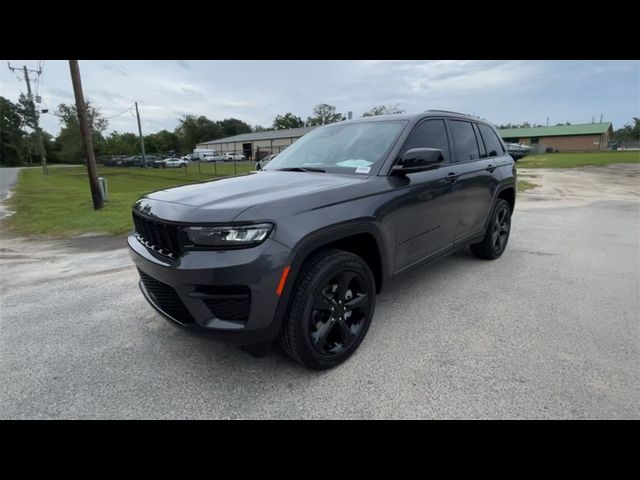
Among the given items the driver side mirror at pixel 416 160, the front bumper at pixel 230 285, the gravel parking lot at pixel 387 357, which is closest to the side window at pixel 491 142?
the gravel parking lot at pixel 387 357

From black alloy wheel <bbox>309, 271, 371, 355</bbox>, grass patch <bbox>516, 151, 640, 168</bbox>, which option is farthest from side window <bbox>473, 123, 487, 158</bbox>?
grass patch <bbox>516, 151, 640, 168</bbox>

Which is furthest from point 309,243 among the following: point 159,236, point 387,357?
point 387,357

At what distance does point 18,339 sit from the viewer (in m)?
3.06

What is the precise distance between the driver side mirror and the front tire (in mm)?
873

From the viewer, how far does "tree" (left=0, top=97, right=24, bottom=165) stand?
219 ft

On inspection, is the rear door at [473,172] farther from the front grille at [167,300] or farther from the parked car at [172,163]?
the parked car at [172,163]

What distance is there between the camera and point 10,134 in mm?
67812

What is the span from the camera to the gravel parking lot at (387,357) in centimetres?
221

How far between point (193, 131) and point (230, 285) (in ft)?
323

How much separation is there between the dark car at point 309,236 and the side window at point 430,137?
20 mm

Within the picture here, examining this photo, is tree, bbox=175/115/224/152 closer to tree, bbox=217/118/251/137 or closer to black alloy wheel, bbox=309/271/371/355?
tree, bbox=217/118/251/137

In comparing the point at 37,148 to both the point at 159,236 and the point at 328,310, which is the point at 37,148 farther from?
the point at 328,310
